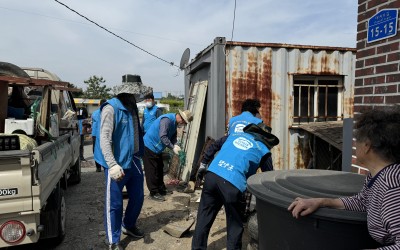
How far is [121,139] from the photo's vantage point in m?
3.58

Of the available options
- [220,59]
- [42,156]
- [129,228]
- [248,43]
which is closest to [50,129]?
[42,156]

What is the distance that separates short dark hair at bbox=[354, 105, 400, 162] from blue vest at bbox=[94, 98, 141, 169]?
2614 millimetres

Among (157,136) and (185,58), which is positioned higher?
(185,58)

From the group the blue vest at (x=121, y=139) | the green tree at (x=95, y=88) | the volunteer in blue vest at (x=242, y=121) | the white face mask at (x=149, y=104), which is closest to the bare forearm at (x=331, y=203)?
the volunteer in blue vest at (x=242, y=121)

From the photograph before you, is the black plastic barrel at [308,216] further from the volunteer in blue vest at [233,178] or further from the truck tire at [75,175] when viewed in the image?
the truck tire at [75,175]

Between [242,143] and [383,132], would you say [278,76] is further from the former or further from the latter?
[383,132]

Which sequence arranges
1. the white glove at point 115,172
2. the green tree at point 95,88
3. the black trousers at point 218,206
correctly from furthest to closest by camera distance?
the green tree at point 95,88 < the white glove at point 115,172 < the black trousers at point 218,206

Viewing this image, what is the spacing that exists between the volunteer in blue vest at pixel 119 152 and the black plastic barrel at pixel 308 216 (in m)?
1.71

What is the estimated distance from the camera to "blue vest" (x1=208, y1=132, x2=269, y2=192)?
289 cm

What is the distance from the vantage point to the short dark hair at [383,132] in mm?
1389

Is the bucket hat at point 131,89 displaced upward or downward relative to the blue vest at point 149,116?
upward

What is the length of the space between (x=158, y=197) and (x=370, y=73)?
4169mm

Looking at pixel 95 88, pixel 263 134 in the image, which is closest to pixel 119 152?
pixel 263 134

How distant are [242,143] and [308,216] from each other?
4.59ft
